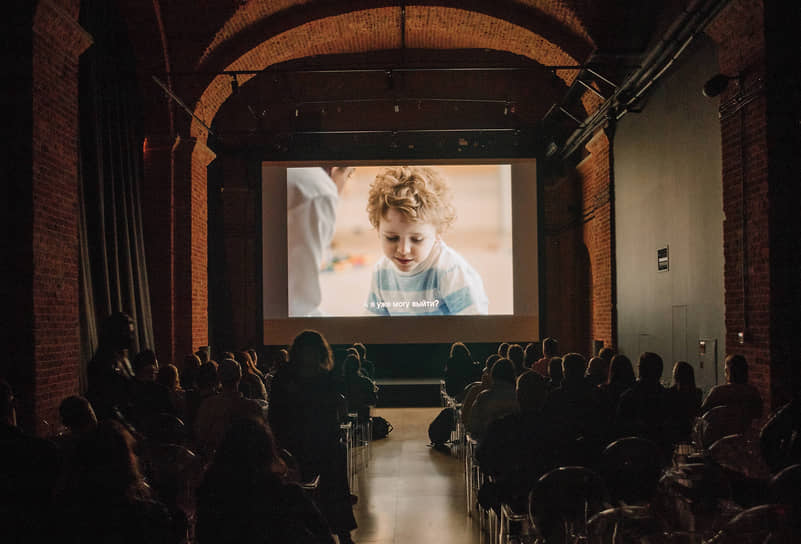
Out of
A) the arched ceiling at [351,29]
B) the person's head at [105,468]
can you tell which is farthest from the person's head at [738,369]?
the arched ceiling at [351,29]

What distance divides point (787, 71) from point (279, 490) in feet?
18.3

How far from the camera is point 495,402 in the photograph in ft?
18.2

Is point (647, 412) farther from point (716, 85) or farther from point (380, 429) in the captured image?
point (380, 429)

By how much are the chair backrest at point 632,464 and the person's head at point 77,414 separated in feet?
8.83

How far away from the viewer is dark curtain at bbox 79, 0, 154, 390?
781 cm

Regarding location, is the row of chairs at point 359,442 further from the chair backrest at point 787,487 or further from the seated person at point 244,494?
the chair backrest at point 787,487

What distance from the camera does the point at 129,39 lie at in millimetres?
9969

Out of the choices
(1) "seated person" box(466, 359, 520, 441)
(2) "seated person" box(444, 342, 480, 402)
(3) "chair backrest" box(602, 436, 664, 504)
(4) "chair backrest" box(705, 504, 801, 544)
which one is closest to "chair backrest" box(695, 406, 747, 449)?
(3) "chair backrest" box(602, 436, 664, 504)

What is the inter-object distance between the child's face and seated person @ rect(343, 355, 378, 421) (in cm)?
516

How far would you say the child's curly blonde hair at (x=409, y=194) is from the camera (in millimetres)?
13438

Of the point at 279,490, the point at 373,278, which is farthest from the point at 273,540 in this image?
the point at 373,278

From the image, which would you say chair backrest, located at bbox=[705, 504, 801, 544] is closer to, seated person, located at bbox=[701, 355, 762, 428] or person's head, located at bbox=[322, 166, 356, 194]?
seated person, located at bbox=[701, 355, 762, 428]

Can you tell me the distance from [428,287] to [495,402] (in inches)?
305

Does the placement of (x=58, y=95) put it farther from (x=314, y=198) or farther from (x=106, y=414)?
(x=314, y=198)
